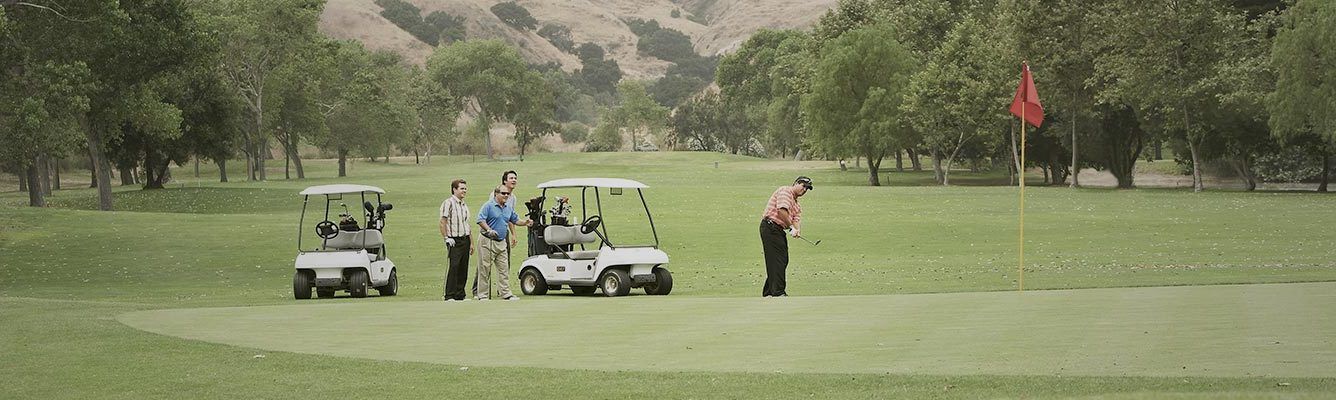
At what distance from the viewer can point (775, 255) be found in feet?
69.6

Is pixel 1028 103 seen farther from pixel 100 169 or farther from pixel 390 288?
pixel 100 169

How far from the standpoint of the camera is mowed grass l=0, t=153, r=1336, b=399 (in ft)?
35.6

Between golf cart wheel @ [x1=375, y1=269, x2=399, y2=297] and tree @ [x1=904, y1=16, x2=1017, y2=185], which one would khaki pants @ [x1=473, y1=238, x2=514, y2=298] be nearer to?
golf cart wheel @ [x1=375, y1=269, x2=399, y2=297]

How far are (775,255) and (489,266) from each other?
448 cm

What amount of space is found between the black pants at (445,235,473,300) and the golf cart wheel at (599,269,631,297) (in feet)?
7.78

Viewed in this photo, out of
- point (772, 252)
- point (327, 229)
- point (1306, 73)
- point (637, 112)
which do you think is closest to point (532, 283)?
point (327, 229)

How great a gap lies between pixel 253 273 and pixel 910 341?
2333 centimetres

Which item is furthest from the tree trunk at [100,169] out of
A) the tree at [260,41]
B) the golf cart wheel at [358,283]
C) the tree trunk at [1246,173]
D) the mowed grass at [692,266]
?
the tree trunk at [1246,173]

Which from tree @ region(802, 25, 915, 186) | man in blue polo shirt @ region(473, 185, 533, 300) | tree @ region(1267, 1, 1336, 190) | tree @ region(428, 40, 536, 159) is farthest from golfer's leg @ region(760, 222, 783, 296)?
tree @ region(428, 40, 536, 159)

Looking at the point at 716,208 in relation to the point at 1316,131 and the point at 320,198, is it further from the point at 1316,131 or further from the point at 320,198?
the point at 1316,131

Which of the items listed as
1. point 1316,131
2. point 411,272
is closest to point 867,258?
point 411,272

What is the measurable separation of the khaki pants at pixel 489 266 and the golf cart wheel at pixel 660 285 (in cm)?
276

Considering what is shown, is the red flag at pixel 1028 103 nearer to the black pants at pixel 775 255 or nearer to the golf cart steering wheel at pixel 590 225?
the black pants at pixel 775 255

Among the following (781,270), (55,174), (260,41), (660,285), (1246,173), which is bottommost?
(1246,173)
